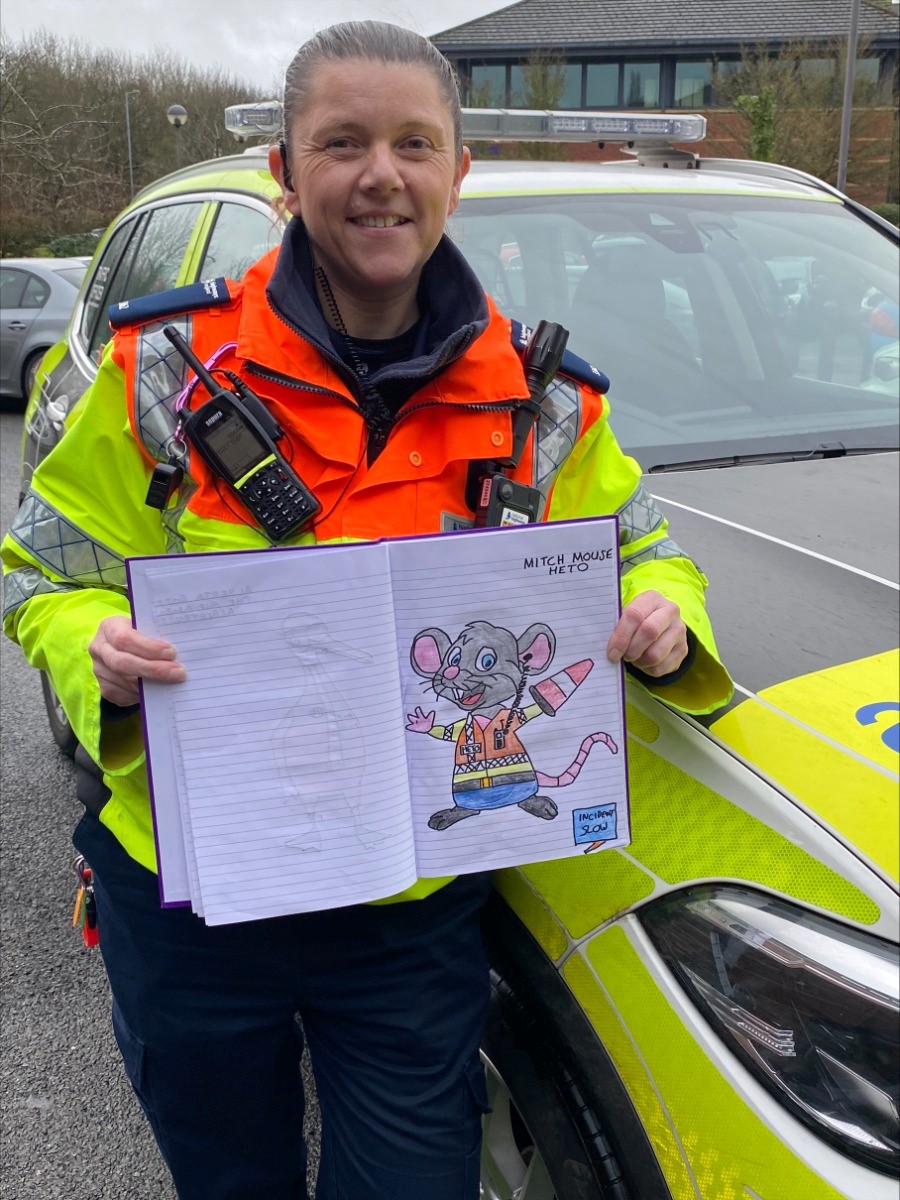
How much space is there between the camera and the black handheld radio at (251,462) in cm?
138

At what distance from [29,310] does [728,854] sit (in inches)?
430

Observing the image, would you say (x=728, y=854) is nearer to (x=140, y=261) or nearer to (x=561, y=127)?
(x=561, y=127)

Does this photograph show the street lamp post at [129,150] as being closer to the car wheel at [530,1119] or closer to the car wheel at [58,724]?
the car wheel at [58,724]

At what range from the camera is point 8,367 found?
10.6 metres

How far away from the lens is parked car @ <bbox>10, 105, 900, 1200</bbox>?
4.11 feet

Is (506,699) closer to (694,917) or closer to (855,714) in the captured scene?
(694,917)

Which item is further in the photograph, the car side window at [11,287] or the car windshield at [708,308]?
the car side window at [11,287]

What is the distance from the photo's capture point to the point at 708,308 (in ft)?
9.27

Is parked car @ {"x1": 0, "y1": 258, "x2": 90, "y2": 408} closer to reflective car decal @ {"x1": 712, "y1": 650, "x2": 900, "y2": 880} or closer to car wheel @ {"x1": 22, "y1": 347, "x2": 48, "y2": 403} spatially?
car wheel @ {"x1": 22, "y1": 347, "x2": 48, "y2": 403}

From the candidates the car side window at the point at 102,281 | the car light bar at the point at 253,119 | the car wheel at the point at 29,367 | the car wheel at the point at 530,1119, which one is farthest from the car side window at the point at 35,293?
the car wheel at the point at 530,1119

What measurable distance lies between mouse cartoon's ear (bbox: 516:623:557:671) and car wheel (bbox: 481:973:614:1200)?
60cm

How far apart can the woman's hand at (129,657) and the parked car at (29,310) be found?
10.1 meters

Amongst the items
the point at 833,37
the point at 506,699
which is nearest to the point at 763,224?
the point at 506,699

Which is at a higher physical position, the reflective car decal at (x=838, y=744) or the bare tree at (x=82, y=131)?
the bare tree at (x=82, y=131)
